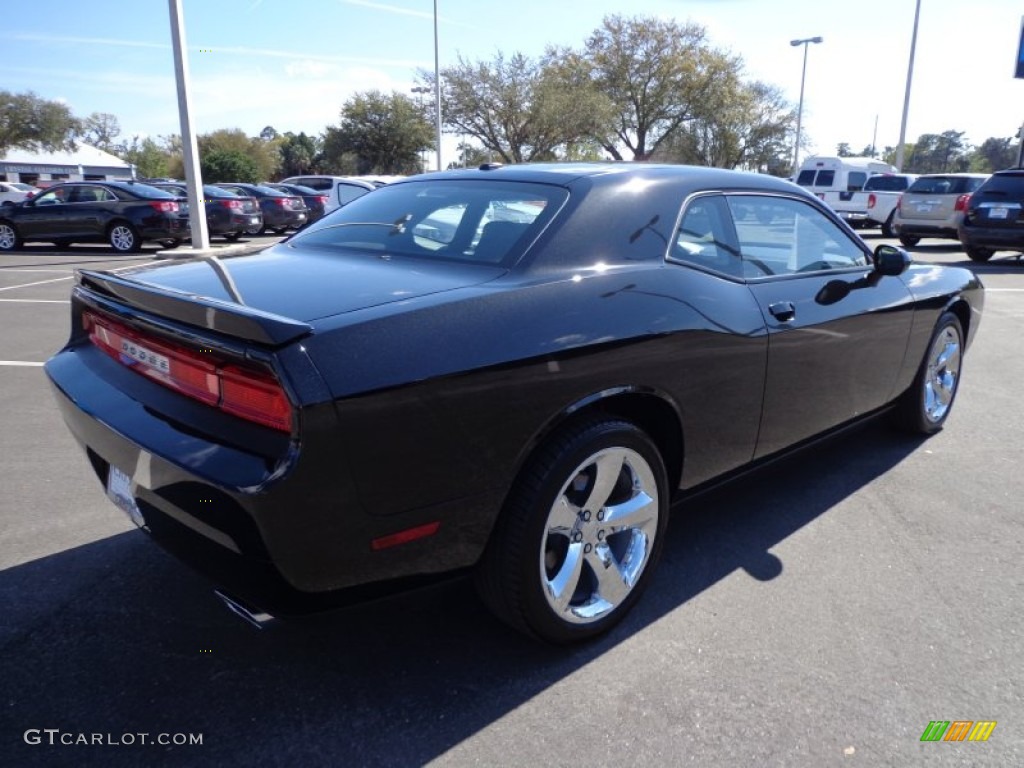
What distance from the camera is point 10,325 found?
25.7ft

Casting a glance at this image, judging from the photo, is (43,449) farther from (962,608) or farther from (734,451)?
(962,608)

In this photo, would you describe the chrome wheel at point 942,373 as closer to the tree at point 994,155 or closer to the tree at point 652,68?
the tree at point 652,68

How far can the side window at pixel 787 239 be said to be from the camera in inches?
128

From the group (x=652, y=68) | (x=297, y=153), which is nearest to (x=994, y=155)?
(x=652, y=68)

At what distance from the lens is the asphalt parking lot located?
214 cm

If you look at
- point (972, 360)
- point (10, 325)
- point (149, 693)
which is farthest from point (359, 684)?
point (10, 325)

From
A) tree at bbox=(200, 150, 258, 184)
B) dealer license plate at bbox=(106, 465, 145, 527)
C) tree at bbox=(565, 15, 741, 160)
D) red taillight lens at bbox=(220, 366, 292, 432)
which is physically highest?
tree at bbox=(565, 15, 741, 160)

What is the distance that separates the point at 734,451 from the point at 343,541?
5.63ft

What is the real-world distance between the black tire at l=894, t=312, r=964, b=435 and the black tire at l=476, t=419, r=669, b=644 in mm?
2480

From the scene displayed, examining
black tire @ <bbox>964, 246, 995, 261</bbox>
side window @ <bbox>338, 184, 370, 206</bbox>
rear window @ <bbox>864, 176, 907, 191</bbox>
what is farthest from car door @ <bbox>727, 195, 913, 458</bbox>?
rear window @ <bbox>864, 176, 907, 191</bbox>

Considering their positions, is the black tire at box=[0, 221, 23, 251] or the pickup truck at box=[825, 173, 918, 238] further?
the pickup truck at box=[825, 173, 918, 238]

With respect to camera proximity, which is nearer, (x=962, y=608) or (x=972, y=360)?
(x=962, y=608)

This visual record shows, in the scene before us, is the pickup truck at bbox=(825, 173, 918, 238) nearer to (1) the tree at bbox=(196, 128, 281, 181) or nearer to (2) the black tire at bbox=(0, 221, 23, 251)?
(2) the black tire at bbox=(0, 221, 23, 251)

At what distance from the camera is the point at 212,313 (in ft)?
6.72
